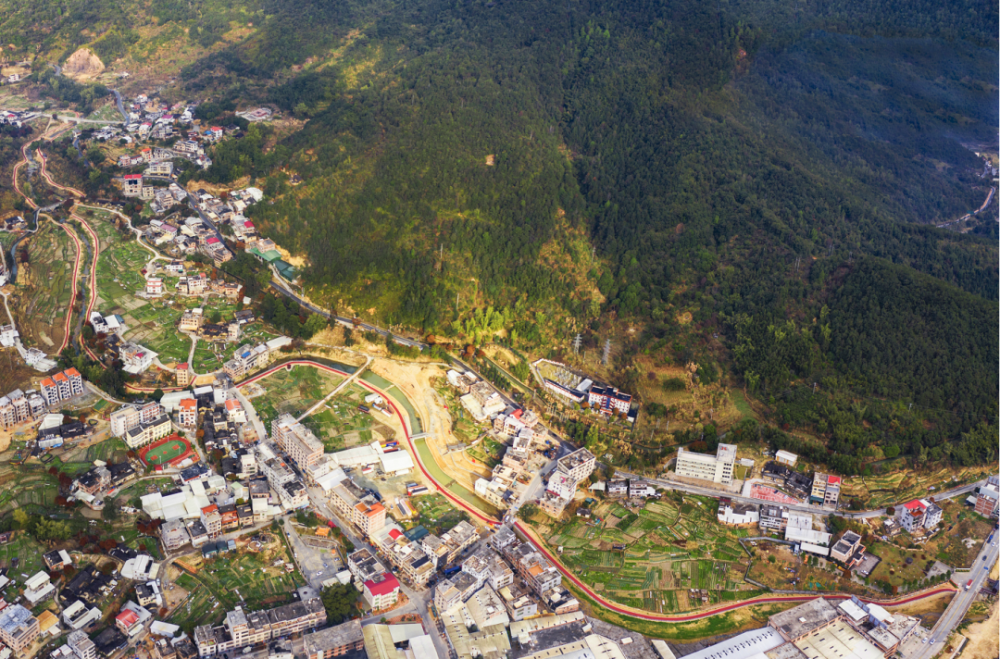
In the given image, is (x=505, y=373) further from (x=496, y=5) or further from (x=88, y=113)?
(x=88, y=113)

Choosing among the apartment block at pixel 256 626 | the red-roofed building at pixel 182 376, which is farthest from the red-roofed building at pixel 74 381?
the apartment block at pixel 256 626

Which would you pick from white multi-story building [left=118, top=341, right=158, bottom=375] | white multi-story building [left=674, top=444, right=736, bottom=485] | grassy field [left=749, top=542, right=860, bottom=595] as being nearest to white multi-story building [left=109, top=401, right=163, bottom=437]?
white multi-story building [left=118, top=341, right=158, bottom=375]

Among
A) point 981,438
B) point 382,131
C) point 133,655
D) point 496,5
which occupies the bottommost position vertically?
point 133,655

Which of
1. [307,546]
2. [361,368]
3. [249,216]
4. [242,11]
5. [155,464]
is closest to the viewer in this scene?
[307,546]

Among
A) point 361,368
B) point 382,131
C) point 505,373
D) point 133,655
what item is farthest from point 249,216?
point 133,655

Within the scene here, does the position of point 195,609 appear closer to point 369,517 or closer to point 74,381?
point 369,517

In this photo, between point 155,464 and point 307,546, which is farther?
point 155,464

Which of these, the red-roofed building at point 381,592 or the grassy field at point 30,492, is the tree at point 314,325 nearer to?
the grassy field at point 30,492

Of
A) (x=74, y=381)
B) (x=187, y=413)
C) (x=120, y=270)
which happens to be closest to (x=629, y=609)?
(x=187, y=413)
